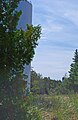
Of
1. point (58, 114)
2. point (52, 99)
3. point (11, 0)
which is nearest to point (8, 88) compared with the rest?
point (11, 0)

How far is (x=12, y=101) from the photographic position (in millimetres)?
5355

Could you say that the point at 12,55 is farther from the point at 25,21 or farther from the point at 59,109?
the point at 25,21

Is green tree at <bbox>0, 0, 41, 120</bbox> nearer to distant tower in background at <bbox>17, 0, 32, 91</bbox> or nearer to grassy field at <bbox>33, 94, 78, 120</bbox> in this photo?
distant tower in background at <bbox>17, 0, 32, 91</bbox>

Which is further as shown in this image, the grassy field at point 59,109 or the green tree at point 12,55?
the grassy field at point 59,109

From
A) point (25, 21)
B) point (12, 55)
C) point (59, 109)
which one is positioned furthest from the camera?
point (25, 21)

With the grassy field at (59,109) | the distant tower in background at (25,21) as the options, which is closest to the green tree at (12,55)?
the distant tower in background at (25,21)

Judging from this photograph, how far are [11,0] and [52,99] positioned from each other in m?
8.03

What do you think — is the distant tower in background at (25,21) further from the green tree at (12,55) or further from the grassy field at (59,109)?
the grassy field at (59,109)

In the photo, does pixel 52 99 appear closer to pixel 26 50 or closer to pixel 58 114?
pixel 58 114

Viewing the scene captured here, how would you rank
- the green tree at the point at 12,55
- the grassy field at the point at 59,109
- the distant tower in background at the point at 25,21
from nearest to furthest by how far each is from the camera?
the green tree at the point at 12,55 < the distant tower in background at the point at 25,21 < the grassy field at the point at 59,109

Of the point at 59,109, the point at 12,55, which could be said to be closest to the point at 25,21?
the point at 59,109

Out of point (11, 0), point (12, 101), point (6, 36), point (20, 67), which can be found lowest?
point (12, 101)

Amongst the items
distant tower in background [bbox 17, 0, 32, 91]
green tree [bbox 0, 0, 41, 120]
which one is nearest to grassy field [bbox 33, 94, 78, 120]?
distant tower in background [bbox 17, 0, 32, 91]

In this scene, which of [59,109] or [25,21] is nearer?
[59,109]
